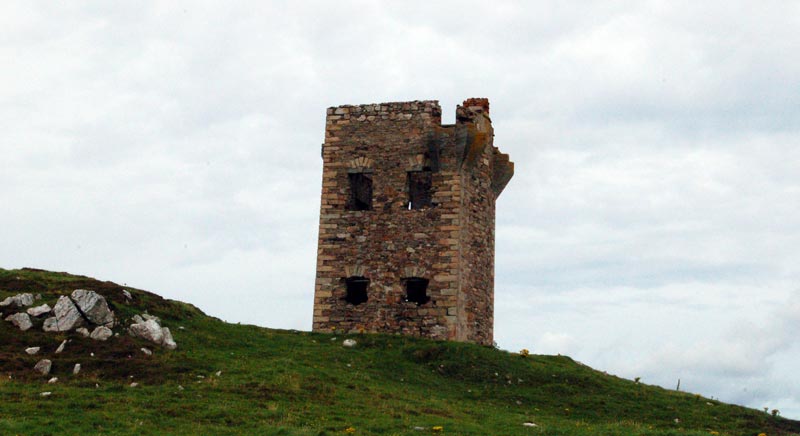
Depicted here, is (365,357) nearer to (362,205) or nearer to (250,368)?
(250,368)

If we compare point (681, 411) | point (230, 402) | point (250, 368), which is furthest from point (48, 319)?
point (681, 411)

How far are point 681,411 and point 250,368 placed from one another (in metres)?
11.6

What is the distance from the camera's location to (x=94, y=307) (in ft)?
78.9

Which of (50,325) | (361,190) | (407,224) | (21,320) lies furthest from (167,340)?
(361,190)

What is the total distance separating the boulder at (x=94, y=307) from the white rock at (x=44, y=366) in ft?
9.51

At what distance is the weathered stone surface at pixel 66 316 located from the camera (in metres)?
23.4

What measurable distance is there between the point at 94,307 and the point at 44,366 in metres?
3.41

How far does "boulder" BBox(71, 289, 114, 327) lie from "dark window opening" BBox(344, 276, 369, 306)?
9569 mm

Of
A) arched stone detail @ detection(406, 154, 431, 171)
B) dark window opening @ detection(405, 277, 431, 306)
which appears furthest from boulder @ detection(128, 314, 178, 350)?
arched stone detail @ detection(406, 154, 431, 171)

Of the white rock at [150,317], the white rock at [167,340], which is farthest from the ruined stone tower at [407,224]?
the white rock at [167,340]

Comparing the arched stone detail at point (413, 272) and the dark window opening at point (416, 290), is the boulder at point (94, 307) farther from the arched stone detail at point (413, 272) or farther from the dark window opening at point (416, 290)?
the dark window opening at point (416, 290)

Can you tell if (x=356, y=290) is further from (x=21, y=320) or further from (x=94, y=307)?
(x=21, y=320)

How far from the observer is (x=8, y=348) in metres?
22.0

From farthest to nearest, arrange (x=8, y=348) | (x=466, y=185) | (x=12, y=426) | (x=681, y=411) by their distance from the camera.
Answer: (x=466, y=185) → (x=681, y=411) → (x=8, y=348) → (x=12, y=426)
